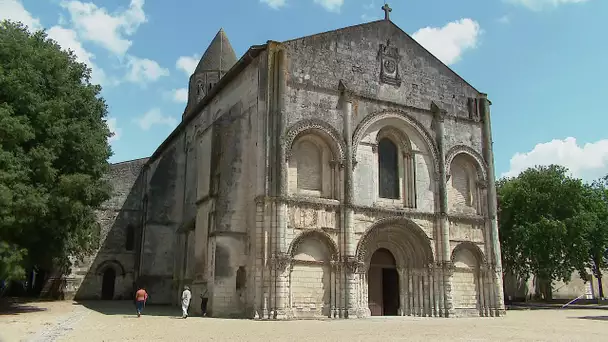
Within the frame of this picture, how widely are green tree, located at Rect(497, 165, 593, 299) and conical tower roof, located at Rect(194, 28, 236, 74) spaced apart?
22.3 meters

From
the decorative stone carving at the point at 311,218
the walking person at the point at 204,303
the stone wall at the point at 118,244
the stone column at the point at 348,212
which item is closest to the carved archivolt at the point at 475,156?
the stone column at the point at 348,212

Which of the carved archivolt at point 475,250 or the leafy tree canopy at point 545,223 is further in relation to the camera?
the leafy tree canopy at point 545,223

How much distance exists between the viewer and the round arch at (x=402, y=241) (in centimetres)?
2106

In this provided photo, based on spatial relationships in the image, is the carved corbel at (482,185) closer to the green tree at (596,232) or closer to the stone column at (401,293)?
the stone column at (401,293)

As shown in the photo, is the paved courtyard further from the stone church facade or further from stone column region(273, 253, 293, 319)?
the stone church facade

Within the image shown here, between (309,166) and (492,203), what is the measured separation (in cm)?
902

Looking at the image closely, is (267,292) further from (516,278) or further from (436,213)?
(516,278)

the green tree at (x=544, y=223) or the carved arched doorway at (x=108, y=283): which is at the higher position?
the green tree at (x=544, y=223)

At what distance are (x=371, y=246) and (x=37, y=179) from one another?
12.3 meters

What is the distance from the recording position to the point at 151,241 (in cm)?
2995

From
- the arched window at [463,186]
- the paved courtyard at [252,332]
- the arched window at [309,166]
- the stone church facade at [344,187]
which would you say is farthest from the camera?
the arched window at [463,186]

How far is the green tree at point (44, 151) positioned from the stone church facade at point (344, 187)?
4669 mm

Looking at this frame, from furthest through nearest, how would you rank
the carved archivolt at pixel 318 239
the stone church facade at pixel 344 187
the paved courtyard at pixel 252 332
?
the stone church facade at pixel 344 187, the carved archivolt at pixel 318 239, the paved courtyard at pixel 252 332

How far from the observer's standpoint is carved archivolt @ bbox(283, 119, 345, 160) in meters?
19.8
